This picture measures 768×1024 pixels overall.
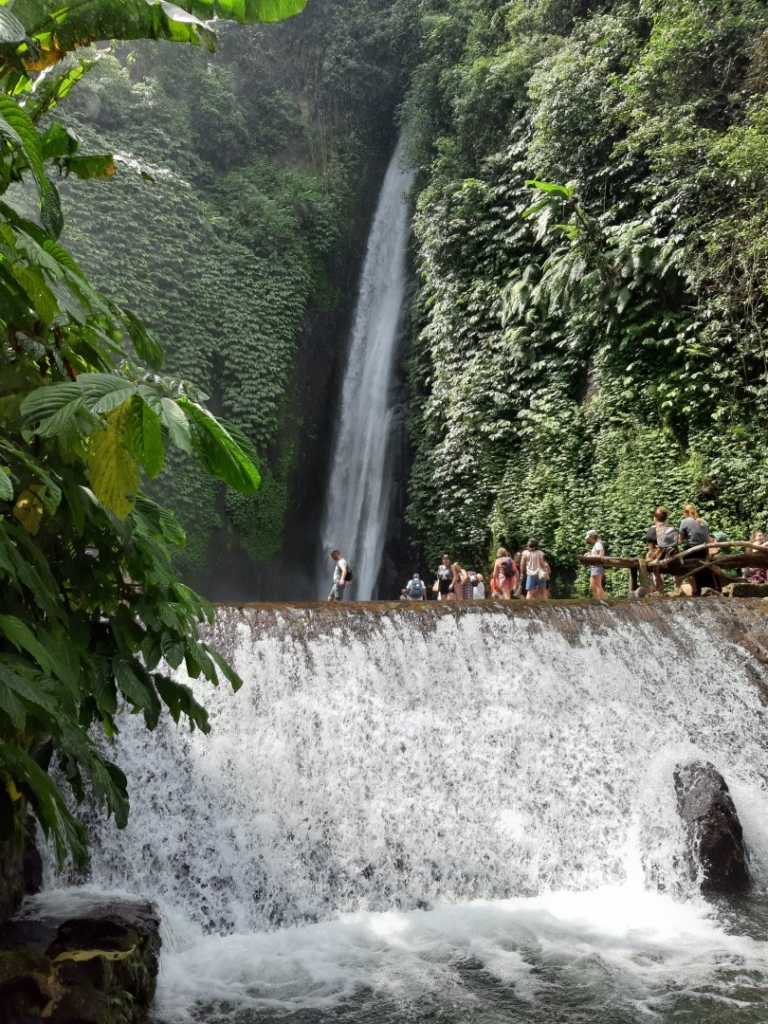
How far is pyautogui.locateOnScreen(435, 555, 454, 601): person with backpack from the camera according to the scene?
16.0m

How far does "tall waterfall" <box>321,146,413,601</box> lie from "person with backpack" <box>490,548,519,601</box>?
15.4 feet

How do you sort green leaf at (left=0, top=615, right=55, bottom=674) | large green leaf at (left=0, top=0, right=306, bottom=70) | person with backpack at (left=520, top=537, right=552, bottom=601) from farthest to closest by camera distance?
person with backpack at (left=520, top=537, right=552, bottom=601)
large green leaf at (left=0, top=0, right=306, bottom=70)
green leaf at (left=0, top=615, right=55, bottom=674)

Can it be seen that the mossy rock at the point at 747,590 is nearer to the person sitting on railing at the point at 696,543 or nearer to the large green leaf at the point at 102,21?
the person sitting on railing at the point at 696,543

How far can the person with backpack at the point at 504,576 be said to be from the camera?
14.4 m

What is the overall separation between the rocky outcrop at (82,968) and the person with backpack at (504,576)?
10.3 meters

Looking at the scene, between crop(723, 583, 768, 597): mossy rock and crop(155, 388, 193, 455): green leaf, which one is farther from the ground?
crop(723, 583, 768, 597): mossy rock

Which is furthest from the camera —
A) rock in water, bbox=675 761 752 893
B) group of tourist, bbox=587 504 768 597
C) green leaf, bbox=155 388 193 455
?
group of tourist, bbox=587 504 768 597

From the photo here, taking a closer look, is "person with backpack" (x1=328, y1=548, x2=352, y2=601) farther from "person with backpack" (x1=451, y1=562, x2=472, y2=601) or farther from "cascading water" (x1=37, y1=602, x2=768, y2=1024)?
"cascading water" (x1=37, y1=602, x2=768, y2=1024)

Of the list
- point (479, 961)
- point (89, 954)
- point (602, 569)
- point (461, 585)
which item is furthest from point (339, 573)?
point (89, 954)

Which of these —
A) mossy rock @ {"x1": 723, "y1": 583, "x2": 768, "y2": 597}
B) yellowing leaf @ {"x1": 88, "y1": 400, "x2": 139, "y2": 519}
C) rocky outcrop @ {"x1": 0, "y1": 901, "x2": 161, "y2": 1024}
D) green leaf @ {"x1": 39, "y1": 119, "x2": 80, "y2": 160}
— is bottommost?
rocky outcrop @ {"x1": 0, "y1": 901, "x2": 161, "y2": 1024}

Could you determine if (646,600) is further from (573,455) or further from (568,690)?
(573,455)

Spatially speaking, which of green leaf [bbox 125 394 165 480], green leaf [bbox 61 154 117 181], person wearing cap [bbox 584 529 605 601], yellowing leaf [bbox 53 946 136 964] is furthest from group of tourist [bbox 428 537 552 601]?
green leaf [bbox 125 394 165 480]

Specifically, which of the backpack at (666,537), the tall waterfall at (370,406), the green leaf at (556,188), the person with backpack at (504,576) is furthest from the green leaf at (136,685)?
the tall waterfall at (370,406)

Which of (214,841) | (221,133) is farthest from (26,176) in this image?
(221,133)
